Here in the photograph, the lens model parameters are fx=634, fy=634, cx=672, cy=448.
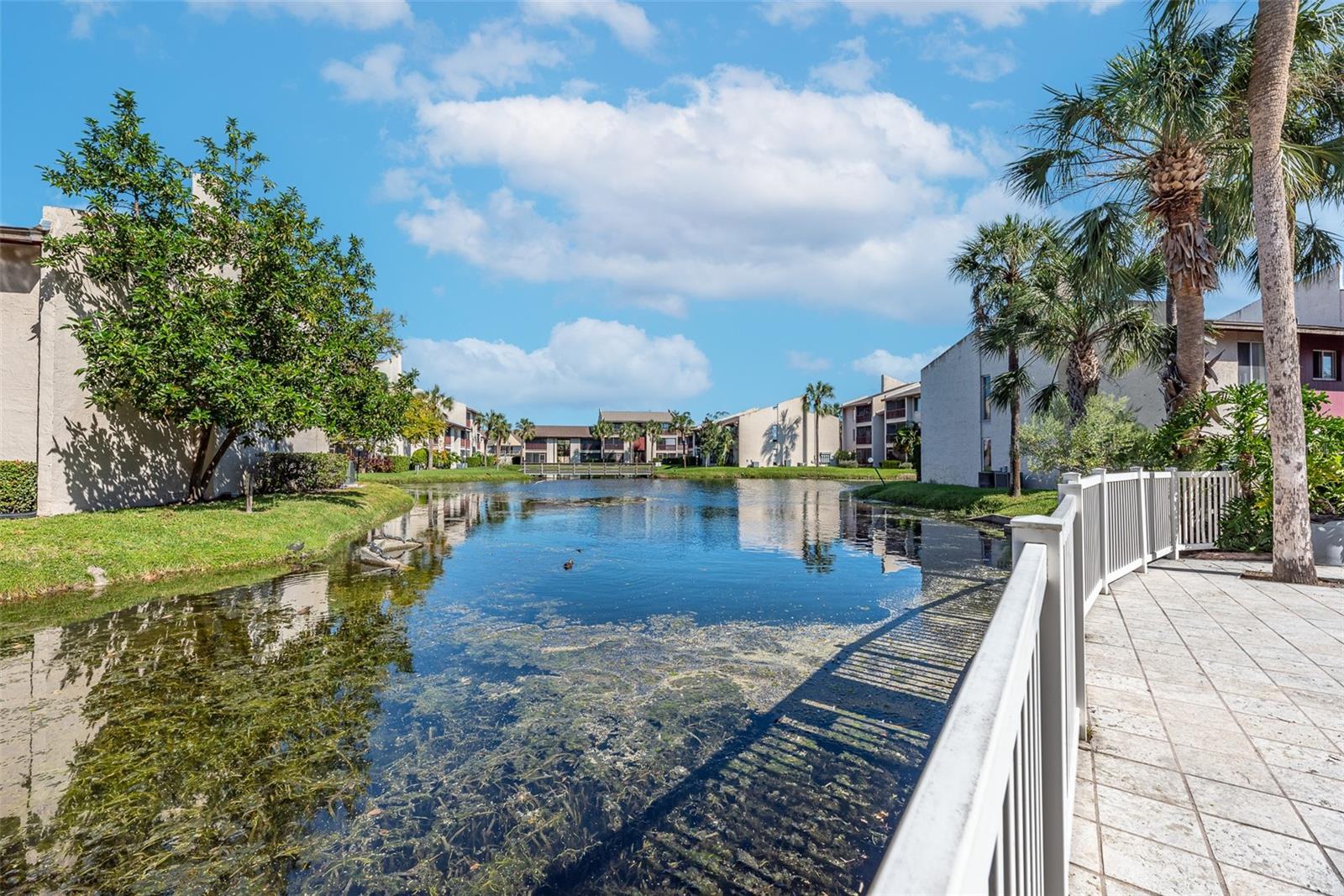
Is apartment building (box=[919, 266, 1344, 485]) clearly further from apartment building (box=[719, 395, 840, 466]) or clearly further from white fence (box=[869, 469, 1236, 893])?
apartment building (box=[719, 395, 840, 466])

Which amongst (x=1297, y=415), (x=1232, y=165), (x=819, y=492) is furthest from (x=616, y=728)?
(x=819, y=492)

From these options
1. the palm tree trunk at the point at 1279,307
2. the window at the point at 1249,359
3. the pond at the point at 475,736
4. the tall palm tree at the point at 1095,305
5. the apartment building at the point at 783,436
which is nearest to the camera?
the pond at the point at 475,736

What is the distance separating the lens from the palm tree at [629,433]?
94.6 meters

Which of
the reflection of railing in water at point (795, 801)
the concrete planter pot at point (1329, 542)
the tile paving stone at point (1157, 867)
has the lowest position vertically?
the reflection of railing in water at point (795, 801)

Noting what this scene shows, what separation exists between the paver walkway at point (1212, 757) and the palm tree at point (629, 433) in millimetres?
89030

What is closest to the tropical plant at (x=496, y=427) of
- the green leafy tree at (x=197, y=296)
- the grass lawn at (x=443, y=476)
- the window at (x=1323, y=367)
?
the grass lawn at (x=443, y=476)

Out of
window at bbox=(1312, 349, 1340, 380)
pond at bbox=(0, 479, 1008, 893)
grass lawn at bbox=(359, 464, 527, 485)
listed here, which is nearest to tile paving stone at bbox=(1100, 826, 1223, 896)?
pond at bbox=(0, 479, 1008, 893)

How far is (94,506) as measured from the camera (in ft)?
46.2

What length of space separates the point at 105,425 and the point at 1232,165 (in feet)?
74.7

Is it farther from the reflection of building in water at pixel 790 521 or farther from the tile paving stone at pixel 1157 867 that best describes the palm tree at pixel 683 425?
the tile paving stone at pixel 1157 867

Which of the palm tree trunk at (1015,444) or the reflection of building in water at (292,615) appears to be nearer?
the reflection of building in water at (292,615)

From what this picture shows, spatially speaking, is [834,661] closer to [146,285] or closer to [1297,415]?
[1297,415]

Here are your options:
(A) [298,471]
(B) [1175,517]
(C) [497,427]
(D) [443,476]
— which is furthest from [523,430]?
(B) [1175,517]

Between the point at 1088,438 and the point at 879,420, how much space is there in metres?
49.2
